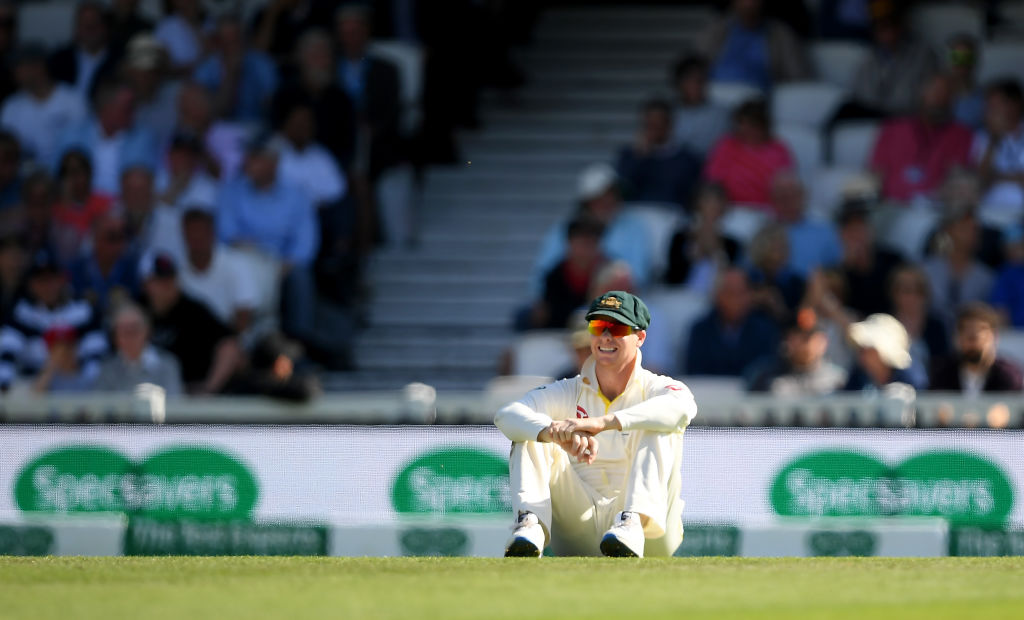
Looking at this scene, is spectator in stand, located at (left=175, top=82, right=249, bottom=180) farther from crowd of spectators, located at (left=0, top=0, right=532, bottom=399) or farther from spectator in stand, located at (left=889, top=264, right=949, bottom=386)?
spectator in stand, located at (left=889, top=264, right=949, bottom=386)

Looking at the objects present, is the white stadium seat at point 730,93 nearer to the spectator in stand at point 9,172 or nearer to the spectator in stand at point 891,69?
the spectator in stand at point 891,69

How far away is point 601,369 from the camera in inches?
274

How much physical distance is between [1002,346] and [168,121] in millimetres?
6619

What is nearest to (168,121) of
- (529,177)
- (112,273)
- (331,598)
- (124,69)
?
(124,69)

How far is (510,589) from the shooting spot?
570 cm

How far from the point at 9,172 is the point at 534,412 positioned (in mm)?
7793

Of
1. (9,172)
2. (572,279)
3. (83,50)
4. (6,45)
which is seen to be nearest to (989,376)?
(572,279)

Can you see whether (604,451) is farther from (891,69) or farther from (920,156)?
(891,69)

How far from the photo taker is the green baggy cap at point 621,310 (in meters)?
6.74

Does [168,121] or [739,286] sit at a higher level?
[168,121]

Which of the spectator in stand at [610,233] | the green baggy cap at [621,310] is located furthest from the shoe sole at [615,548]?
the spectator in stand at [610,233]

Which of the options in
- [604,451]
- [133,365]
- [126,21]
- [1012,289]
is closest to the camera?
[604,451]

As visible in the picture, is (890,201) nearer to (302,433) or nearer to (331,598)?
(302,433)

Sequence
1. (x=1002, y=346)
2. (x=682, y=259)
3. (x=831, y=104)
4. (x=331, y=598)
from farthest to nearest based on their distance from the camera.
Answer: (x=831, y=104) < (x=682, y=259) < (x=1002, y=346) < (x=331, y=598)
